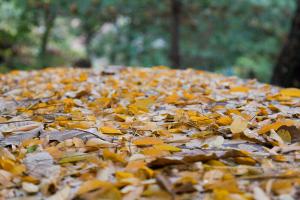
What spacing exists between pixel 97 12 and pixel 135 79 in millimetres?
4697

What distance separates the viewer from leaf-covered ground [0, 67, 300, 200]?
1.17m

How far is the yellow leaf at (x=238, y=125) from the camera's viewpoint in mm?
1632

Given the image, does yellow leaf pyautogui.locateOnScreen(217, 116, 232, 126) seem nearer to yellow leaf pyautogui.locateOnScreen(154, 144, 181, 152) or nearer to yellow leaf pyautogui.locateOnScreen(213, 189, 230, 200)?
yellow leaf pyautogui.locateOnScreen(154, 144, 181, 152)

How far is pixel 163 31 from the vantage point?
8.94 metres

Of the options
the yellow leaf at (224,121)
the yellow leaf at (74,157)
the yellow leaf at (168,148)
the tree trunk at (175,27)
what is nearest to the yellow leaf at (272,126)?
the yellow leaf at (224,121)

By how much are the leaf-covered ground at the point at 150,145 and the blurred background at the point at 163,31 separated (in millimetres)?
4532

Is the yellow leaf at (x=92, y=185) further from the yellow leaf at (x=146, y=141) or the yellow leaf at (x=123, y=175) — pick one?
the yellow leaf at (x=146, y=141)

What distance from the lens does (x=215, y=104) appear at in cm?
225

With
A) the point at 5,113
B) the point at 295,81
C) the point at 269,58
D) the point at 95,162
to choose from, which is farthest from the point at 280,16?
the point at 95,162

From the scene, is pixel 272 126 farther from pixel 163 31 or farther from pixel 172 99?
pixel 163 31

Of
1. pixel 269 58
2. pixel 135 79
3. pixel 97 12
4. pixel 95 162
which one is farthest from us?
pixel 269 58

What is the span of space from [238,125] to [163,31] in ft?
24.3

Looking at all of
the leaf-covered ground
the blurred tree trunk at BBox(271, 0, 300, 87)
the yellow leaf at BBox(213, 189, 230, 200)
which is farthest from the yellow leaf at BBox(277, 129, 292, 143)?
the blurred tree trunk at BBox(271, 0, 300, 87)

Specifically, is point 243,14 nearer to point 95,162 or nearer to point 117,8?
point 117,8
